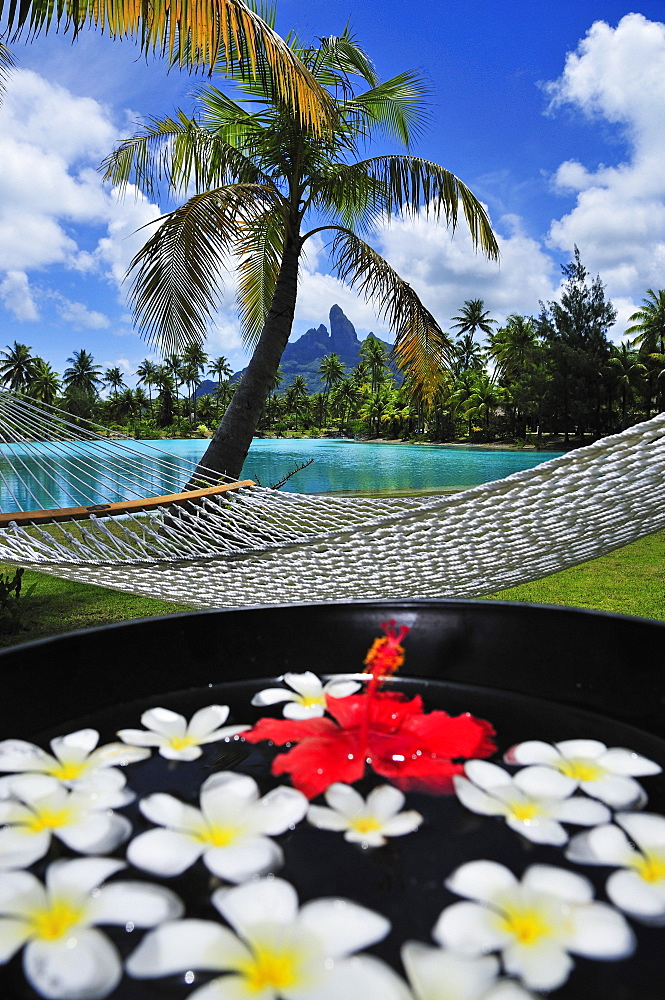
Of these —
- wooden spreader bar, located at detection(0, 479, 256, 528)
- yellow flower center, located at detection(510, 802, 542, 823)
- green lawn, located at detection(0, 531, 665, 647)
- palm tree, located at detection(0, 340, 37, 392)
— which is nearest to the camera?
yellow flower center, located at detection(510, 802, 542, 823)

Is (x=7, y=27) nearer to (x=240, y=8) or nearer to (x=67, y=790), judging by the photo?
(x=240, y=8)

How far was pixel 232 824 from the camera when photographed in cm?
29

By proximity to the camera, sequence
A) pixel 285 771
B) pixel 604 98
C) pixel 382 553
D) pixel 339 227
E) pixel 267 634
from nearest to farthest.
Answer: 1. pixel 285 771
2. pixel 267 634
3. pixel 382 553
4. pixel 339 227
5. pixel 604 98

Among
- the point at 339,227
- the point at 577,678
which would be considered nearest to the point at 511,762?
the point at 577,678

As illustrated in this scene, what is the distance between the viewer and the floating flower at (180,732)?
1.19ft

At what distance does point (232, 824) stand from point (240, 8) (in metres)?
2.84

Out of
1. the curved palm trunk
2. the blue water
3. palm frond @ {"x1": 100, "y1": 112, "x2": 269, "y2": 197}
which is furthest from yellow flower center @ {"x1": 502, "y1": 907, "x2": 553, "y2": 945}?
the blue water

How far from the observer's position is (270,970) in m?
0.21

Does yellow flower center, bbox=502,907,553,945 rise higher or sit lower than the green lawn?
higher

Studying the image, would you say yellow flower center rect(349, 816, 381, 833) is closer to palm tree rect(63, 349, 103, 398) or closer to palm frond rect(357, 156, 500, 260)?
palm frond rect(357, 156, 500, 260)

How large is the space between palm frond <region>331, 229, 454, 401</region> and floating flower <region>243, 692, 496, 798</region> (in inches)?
153

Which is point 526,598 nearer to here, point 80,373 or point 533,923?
point 533,923

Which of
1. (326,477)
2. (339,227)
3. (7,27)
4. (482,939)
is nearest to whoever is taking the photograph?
(482,939)

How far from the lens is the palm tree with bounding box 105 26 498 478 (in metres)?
3.48
